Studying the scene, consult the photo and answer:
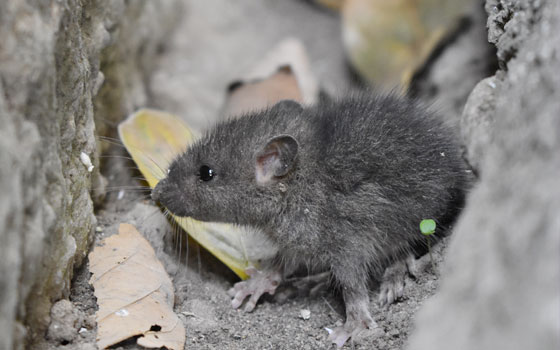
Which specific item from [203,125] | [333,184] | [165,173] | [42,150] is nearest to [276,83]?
[203,125]

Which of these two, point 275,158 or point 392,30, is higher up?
point 392,30

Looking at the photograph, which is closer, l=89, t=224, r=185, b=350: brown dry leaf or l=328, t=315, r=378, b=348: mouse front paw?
l=89, t=224, r=185, b=350: brown dry leaf

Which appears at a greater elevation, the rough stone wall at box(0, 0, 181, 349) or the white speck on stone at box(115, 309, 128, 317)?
the rough stone wall at box(0, 0, 181, 349)

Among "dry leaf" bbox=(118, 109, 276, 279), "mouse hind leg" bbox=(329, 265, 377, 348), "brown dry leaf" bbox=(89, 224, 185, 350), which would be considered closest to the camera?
"brown dry leaf" bbox=(89, 224, 185, 350)

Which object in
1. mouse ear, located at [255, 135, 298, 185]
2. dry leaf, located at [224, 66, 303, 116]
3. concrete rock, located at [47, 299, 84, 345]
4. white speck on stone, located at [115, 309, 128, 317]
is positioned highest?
dry leaf, located at [224, 66, 303, 116]

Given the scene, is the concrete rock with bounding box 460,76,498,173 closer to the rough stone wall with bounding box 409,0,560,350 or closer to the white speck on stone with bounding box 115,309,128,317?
the rough stone wall with bounding box 409,0,560,350

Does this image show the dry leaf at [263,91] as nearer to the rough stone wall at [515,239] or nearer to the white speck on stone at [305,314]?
the white speck on stone at [305,314]

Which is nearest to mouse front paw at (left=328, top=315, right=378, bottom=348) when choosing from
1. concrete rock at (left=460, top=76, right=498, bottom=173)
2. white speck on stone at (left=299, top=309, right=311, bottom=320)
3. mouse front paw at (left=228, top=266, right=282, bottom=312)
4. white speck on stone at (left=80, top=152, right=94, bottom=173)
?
white speck on stone at (left=299, top=309, right=311, bottom=320)

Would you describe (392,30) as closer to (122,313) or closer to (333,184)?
(333,184)
